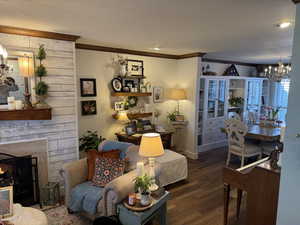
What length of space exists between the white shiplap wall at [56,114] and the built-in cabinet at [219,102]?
3.13 meters

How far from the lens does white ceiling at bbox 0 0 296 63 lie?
1.84m

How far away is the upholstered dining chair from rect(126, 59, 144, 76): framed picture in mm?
2086

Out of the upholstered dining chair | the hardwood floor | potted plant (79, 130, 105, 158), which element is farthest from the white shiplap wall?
the upholstered dining chair

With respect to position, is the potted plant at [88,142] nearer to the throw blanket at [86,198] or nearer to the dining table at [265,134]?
the throw blanket at [86,198]

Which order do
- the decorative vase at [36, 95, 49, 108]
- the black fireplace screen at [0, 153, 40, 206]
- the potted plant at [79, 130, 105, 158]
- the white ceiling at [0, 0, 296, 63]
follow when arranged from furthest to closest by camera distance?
the potted plant at [79, 130, 105, 158], the decorative vase at [36, 95, 49, 108], the black fireplace screen at [0, 153, 40, 206], the white ceiling at [0, 0, 296, 63]

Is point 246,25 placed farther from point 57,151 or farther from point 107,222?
point 57,151

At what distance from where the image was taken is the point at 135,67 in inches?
171

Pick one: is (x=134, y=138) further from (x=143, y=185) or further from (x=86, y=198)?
(x=143, y=185)

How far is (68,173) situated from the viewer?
2.62m

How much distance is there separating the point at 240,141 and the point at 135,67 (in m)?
2.56

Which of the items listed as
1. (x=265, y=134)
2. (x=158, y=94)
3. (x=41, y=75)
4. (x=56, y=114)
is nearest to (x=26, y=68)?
(x=41, y=75)

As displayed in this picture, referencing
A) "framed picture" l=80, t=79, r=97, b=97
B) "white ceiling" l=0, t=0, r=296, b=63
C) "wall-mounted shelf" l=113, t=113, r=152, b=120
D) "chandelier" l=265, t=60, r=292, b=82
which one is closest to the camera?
"white ceiling" l=0, t=0, r=296, b=63

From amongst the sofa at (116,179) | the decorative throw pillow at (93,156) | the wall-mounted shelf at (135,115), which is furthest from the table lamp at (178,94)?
the decorative throw pillow at (93,156)

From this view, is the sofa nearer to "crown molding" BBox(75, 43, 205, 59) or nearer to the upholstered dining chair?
the upholstered dining chair
